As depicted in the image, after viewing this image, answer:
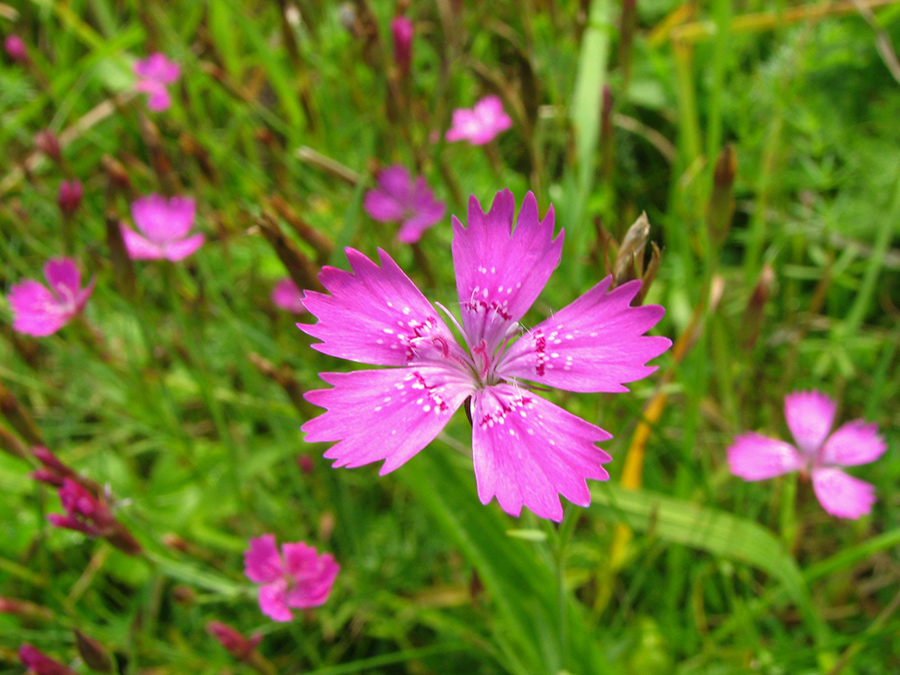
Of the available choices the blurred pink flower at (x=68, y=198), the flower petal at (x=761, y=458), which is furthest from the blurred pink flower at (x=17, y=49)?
the flower petal at (x=761, y=458)

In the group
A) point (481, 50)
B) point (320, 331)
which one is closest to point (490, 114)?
point (481, 50)

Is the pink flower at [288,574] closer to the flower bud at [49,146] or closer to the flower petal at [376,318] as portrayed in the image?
the flower petal at [376,318]

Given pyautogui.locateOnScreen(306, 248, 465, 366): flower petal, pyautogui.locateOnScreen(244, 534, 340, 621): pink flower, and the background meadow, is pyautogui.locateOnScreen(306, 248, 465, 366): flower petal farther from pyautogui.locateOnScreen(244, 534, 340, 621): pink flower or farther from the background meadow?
pyautogui.locateOnScreen(244, 534, 340, 621): pink flower

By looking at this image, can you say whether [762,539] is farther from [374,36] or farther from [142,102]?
[142,102]

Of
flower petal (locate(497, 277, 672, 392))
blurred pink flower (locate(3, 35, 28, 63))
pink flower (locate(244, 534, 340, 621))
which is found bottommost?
pink flower (locate(244, 534, 340, 621))

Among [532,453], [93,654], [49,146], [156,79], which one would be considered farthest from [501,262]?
[156,79]

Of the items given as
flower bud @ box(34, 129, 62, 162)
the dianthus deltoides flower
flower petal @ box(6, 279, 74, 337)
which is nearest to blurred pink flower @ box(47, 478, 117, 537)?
flower petal @ box(6, 279, 74, 337)
